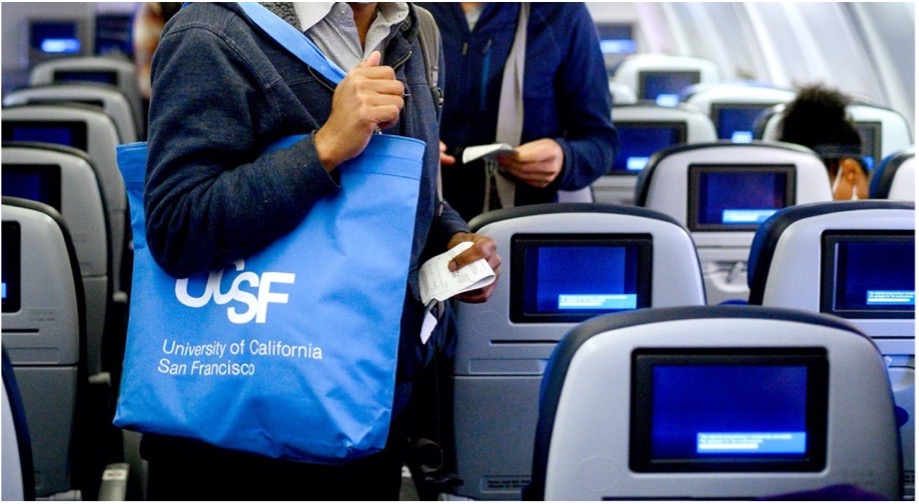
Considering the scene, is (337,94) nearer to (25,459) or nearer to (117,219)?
(25,459)

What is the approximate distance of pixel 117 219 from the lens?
5.10 m

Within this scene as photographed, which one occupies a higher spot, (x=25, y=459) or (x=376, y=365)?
(x=376, y=365)

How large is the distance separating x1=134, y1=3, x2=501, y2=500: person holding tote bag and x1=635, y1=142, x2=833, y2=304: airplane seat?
208 cm

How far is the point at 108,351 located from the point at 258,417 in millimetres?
2435

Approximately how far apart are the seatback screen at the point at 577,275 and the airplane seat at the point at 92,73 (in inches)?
272

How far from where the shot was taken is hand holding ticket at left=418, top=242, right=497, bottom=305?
6.50 feet

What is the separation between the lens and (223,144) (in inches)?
70.3

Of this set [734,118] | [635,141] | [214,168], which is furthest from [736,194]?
[734,118]

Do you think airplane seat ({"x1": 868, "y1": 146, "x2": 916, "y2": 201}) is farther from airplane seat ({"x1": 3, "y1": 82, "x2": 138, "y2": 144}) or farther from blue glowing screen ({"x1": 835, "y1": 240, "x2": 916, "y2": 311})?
airplane seat ({"x1": 3, "y1": 82, "x2": 138, "y2": 144})

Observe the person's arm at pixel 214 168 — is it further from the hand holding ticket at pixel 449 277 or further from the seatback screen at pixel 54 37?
the seatback screen at pixel 54 37

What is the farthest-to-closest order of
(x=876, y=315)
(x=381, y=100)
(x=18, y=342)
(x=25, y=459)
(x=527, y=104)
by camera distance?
(x=527, y=104) < (x=18, y=342) < (x=876, y=315) < (x=25, y=459) < (x=381, y=100)

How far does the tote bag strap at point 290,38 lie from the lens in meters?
1.81

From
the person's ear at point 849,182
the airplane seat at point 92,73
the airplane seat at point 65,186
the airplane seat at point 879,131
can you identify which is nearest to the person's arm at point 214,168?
the airplane seat at point 65,186

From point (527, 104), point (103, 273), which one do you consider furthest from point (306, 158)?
point (103, 273)
